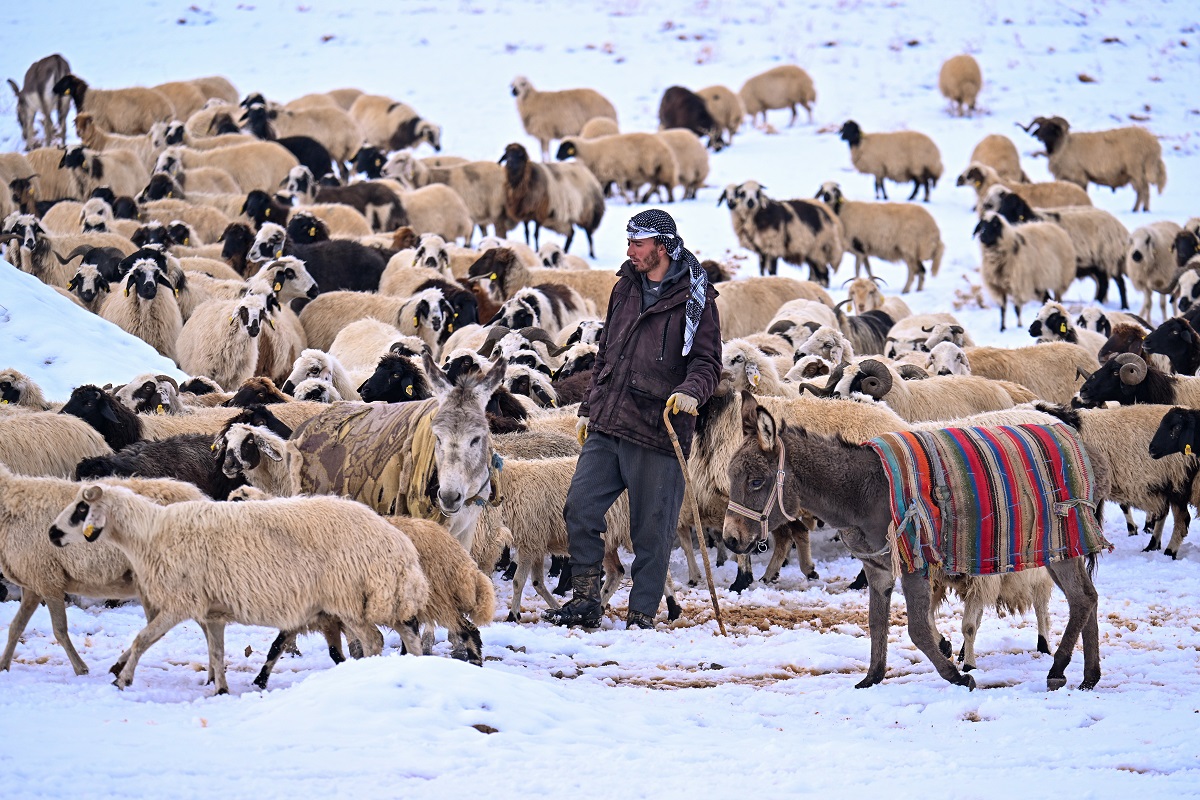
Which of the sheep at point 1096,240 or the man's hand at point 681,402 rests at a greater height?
the man's hand at point 681,402

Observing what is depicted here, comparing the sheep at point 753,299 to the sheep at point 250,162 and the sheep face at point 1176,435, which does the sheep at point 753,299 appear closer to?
the sheep face at point 1176,435

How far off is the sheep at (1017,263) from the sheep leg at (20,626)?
15.6 metres

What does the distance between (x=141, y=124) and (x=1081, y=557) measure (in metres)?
27.0

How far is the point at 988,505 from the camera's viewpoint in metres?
5.99

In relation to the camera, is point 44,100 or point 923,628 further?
point 44,100

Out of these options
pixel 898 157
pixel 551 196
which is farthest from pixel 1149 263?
pixel 551 196

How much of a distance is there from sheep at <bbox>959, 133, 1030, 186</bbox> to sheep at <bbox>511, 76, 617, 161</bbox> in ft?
32.0

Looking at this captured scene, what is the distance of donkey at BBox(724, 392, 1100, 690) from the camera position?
19.9ft

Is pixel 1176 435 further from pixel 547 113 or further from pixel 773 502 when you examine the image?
pixel 547 113

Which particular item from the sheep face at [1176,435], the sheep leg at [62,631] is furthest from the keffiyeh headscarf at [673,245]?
Result: the sheep face at [1176,435]

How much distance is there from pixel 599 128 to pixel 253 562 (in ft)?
85.1

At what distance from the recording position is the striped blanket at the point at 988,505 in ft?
19.7

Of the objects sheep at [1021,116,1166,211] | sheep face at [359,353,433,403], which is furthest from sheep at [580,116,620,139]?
sheep face at [359,353,433,403]

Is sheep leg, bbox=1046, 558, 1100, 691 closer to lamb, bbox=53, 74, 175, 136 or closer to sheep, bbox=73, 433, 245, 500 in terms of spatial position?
sheep, bbox=73, 433, 245, 500
